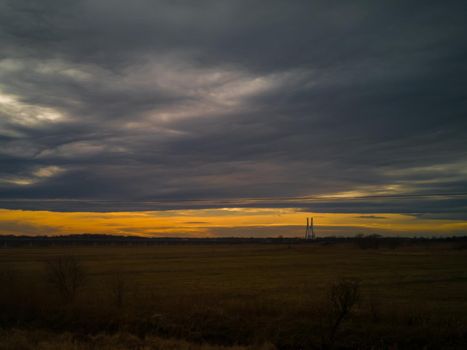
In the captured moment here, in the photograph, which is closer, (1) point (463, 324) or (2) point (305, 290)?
(1) point (463, 324)

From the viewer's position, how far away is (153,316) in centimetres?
2345

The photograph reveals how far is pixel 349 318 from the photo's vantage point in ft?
71.3

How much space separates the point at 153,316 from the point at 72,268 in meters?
8.25

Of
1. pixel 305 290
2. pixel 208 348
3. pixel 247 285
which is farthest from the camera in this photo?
pixel 247 285

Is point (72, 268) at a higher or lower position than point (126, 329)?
higher

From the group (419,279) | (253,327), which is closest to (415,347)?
(253,327)

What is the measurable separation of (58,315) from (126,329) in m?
5.05

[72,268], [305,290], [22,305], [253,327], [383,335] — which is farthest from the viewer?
[305,290]

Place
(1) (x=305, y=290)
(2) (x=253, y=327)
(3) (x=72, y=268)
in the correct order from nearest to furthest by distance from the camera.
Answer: (2) (x=253, y=327) < (3) (x=72, y=268) < (1) (x=305, y=290)

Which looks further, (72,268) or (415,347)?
(72,268)

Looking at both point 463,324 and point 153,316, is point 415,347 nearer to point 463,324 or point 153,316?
point 463,324

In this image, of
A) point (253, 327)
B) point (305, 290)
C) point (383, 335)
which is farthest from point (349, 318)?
point (305, 290)

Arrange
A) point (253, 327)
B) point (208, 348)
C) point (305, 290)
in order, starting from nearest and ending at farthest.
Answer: point (208, 348)
point (253, 327)
point (305, 290)

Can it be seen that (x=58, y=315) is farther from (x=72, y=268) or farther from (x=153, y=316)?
(x=153, y=316)
